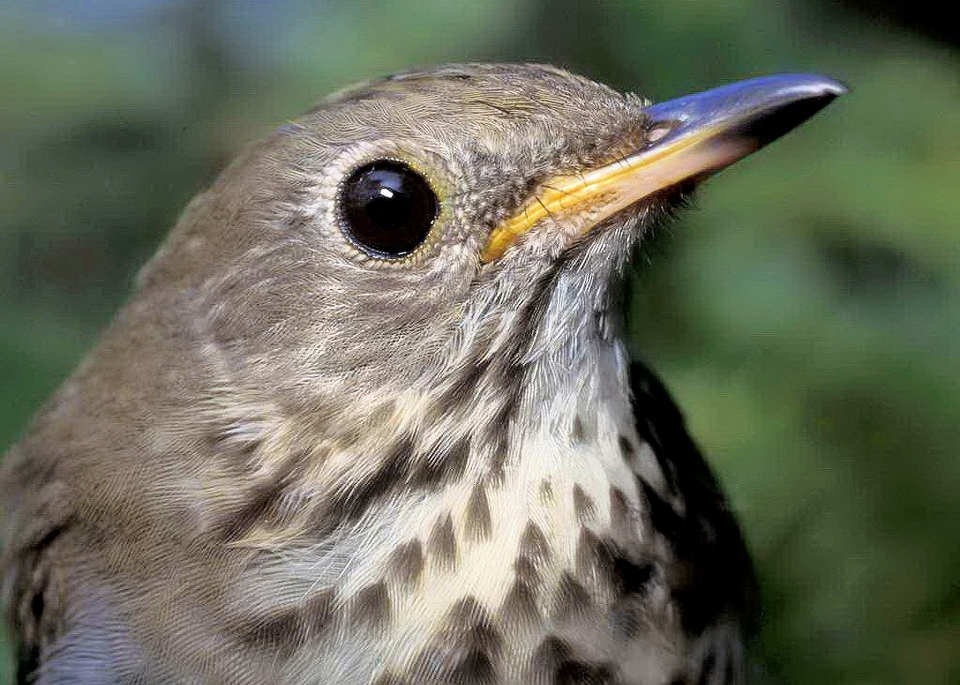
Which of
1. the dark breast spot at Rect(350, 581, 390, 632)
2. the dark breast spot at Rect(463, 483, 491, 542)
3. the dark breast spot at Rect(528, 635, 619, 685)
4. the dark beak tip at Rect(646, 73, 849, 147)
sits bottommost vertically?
the dark breast spot at Rect(528, 635, 619, 685)

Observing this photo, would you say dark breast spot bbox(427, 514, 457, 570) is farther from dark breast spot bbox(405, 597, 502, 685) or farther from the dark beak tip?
the dark beak tip

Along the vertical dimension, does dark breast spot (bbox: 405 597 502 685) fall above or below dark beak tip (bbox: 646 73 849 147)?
below

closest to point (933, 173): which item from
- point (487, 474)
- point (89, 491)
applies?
point (487, 474)

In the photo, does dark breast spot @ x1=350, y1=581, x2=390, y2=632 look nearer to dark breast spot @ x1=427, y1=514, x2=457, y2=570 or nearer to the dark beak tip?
dark breast spot @ x1=427, y1=514, x2=457, y2=570

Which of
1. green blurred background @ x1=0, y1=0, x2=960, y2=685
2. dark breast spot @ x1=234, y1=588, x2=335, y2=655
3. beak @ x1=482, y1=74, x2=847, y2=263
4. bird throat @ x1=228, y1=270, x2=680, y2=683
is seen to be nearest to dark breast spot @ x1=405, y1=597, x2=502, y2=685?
bird throat @ x1=228, y1=270, x2=680, y2=683

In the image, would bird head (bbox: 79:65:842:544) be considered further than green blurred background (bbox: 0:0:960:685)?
No

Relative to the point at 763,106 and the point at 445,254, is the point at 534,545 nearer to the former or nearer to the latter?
the point at 445,254

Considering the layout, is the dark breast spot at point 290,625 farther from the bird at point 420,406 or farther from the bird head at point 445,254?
the bird head at point 445,254
